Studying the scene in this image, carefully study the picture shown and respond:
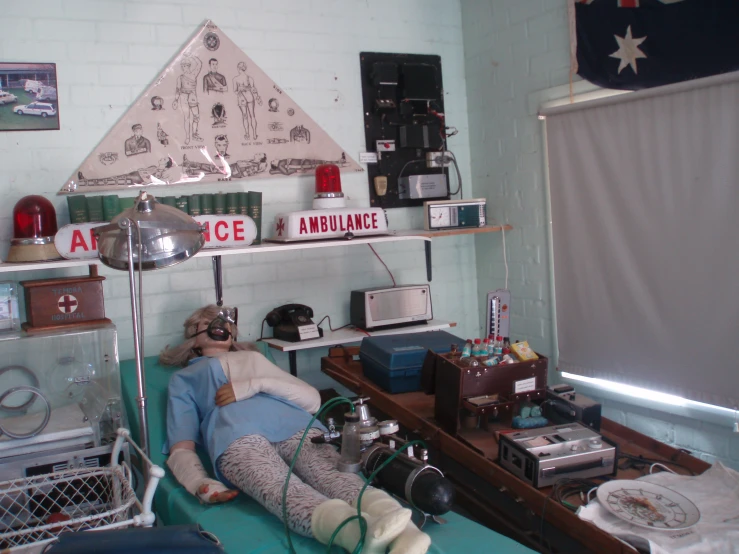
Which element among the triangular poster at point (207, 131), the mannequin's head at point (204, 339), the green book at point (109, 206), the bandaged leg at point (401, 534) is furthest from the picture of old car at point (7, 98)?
the bandaged leg at point (401, 534)

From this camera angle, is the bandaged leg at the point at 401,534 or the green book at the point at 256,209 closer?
the bandaged leg at the point at 401,534

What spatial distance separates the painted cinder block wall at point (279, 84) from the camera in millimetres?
3139

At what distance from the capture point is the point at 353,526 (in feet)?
5.64

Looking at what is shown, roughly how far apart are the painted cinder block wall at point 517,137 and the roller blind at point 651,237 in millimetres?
177

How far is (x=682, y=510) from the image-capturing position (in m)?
1.89

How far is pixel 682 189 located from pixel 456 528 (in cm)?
184

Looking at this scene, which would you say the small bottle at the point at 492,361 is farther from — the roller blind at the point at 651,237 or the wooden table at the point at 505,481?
the roller blind at the point at 651,237

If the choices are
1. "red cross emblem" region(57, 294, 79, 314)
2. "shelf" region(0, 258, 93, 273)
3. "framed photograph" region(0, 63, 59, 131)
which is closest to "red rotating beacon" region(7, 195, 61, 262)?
"shelf" region(0, 258, 93, 273)

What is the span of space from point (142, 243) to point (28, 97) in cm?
172

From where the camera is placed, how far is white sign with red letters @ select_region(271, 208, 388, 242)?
327 cm

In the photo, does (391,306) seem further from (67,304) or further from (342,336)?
(67,304)

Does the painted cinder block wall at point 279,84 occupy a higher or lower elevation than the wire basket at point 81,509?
higher

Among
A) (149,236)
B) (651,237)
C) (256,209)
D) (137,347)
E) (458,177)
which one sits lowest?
(137,347)

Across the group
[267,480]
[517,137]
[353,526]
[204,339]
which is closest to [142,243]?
[267,480]
